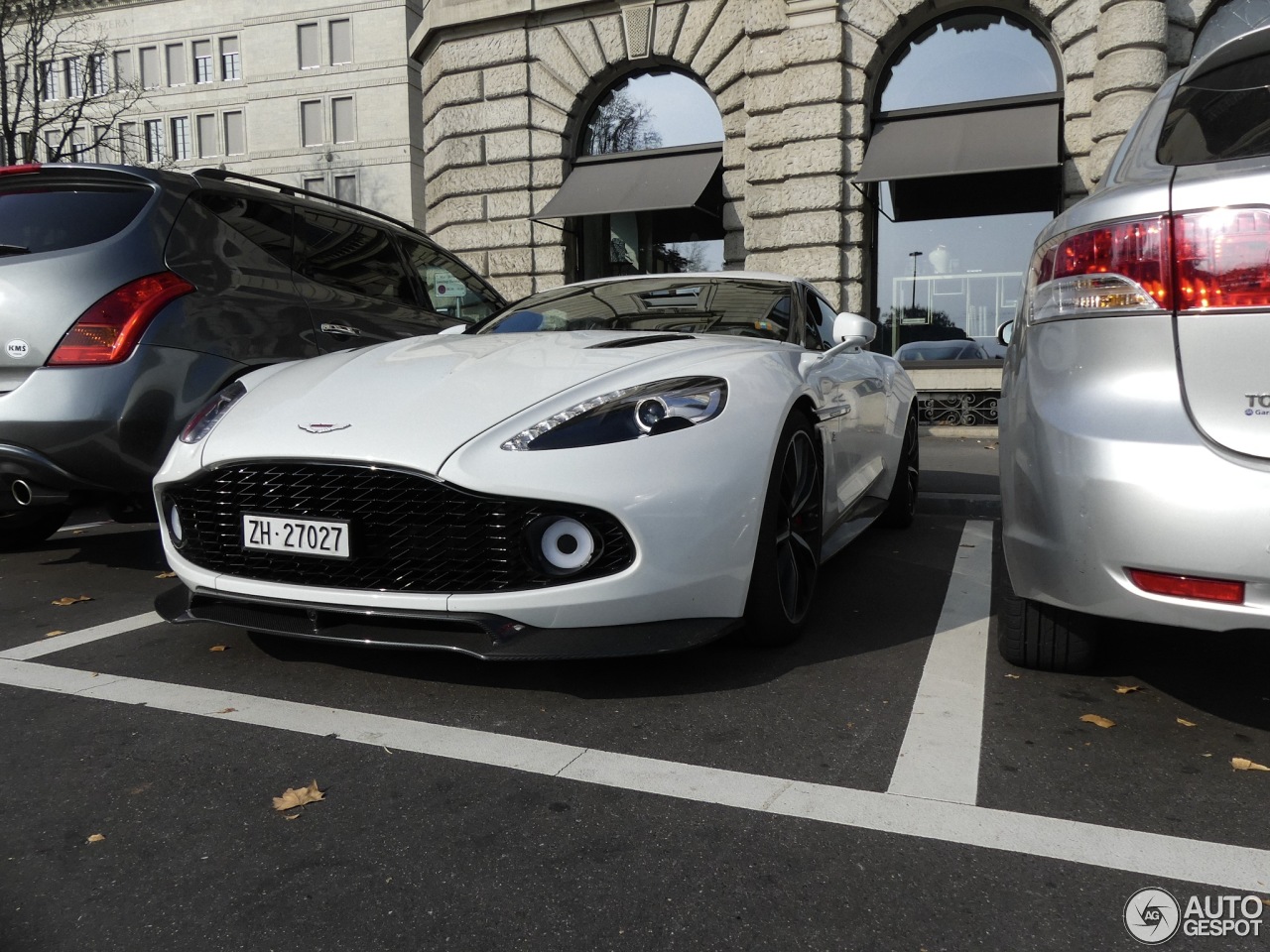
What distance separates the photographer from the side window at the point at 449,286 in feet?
19.5

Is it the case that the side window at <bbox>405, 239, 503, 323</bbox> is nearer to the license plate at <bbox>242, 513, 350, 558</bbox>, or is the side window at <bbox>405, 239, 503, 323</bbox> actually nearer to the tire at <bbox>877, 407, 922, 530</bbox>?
the tire at <bbox>877, 407, 922, 530</bbox>

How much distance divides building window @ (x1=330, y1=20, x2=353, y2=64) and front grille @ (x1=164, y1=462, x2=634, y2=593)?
4992 cm

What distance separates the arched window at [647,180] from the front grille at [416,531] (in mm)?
11110

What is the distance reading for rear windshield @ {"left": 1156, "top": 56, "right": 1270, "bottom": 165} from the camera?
2357 millimetres

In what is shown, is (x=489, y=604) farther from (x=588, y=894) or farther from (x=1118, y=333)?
(x=1118, y=333)

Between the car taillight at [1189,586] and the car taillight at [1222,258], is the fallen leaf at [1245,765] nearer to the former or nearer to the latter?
the car taillight at [1189,586]

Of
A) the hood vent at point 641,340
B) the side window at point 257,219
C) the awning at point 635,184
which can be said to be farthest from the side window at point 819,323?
the awning at point 635,184

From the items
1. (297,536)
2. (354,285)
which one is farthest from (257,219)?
(297,536)

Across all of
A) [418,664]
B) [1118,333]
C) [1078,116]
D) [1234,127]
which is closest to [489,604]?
[418,664]

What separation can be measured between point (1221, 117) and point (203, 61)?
55687 mm

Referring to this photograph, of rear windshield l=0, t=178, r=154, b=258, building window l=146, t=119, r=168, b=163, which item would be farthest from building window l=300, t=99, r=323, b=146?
rear windshield l=0, t=178, r=154, b=258

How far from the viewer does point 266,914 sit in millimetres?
1665

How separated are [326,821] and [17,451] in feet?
8.21
